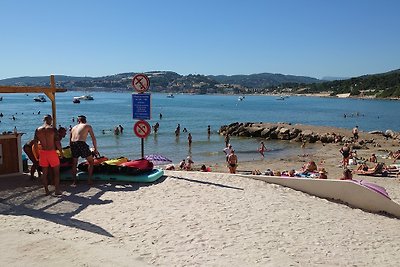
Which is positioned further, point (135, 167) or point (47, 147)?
point (135, 167)

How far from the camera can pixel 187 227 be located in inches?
257

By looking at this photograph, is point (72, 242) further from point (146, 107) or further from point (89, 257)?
point (146, 107)

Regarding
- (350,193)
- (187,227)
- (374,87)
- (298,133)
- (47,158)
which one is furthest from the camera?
(374,87)

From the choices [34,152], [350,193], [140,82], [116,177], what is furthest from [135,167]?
[350,193]

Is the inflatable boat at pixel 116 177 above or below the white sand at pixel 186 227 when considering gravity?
above

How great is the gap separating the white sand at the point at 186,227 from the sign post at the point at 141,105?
1.20 m

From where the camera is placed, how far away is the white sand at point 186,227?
5559 millimetres

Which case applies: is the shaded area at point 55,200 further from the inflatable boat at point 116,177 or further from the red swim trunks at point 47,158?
the red swim trunks at point 47,158

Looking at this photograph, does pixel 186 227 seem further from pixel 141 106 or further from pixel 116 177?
pixel 141 106

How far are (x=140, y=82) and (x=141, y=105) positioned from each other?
0.50 meters

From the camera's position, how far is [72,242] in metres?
5.82

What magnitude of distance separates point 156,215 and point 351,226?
3.46m

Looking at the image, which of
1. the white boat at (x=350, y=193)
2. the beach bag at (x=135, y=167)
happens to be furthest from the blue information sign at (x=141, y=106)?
the white boat at (x=350, y=193)

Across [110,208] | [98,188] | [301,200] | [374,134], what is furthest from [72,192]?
[374,134]
